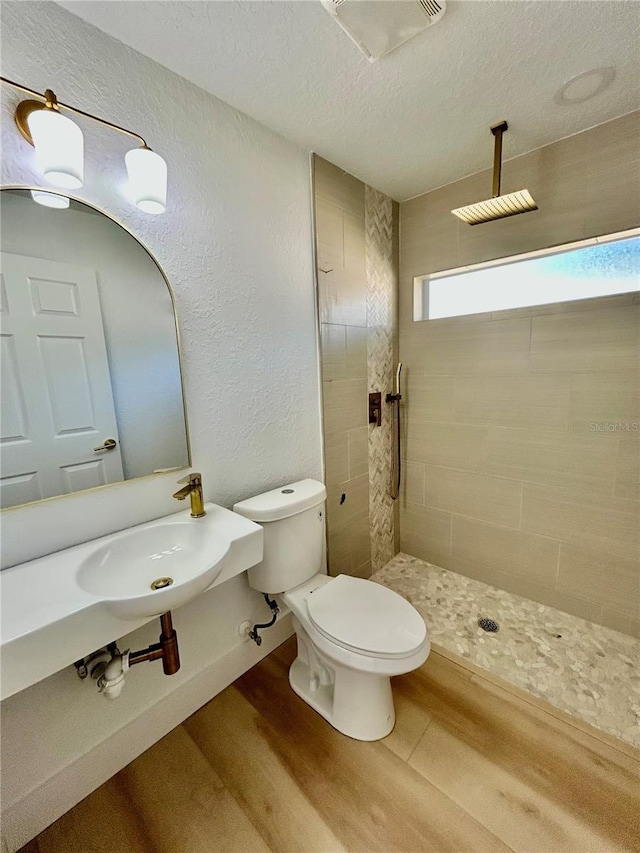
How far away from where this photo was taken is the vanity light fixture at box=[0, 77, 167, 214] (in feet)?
2.83

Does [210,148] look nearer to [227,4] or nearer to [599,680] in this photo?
[227,4]

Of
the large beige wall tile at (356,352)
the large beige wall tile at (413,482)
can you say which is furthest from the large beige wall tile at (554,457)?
the large beige wall tile at (356,352)

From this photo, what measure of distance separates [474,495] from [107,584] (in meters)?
1.95

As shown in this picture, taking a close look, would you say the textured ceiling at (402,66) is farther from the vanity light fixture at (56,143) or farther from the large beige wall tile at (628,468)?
the large beige wall tile at (628,468)

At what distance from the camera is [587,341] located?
1.67 m

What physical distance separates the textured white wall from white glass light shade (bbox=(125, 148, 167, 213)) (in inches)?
4.0

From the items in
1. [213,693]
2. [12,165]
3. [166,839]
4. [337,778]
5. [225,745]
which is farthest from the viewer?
[213,693]

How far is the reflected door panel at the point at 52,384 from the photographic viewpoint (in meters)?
0.95

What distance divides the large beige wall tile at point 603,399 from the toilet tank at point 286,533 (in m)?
1.37

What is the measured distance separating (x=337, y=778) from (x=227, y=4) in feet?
8.05

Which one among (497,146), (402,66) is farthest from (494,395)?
(402,66)

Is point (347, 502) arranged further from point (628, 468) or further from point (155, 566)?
point (628, 468)

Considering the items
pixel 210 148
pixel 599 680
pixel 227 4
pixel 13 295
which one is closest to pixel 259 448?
pixel 13 295

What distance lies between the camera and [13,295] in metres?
0.94
